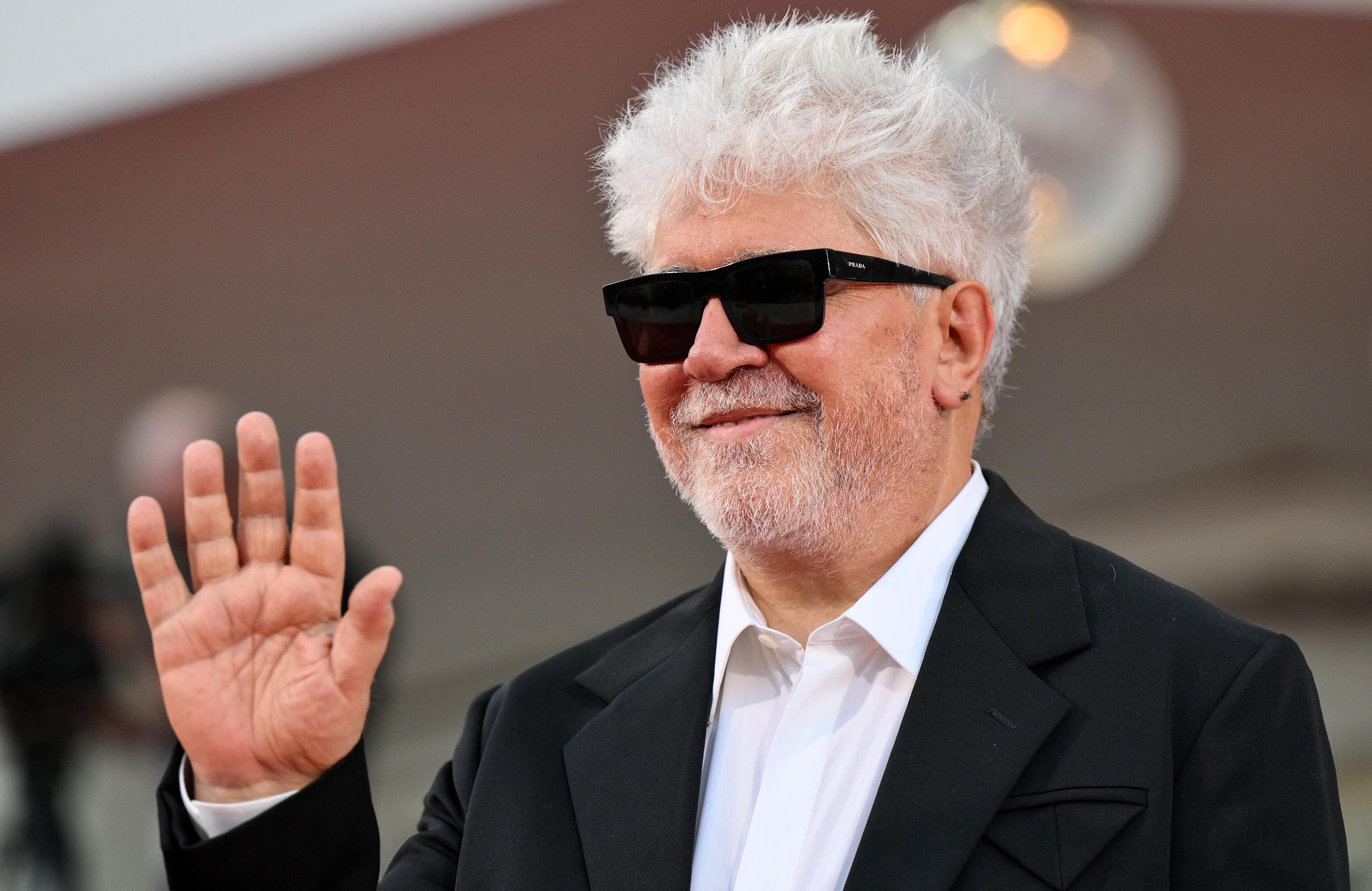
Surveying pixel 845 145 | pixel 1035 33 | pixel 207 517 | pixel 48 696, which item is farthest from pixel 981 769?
pixel 48 696

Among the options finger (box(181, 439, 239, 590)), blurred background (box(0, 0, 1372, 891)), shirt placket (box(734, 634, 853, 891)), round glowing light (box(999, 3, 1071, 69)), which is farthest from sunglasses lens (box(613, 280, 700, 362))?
blurred background (box(0, 0, 1372, 891))

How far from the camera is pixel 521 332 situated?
6.79 meters

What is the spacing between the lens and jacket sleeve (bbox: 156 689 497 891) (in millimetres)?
2002

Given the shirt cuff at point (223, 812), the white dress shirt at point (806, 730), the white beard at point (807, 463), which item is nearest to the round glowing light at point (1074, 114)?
the white beard at point (807, 463)

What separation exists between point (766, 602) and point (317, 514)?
0.74m

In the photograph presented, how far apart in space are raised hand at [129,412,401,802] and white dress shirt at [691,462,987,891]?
568 mm

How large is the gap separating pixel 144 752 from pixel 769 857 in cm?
419

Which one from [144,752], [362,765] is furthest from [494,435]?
[362,765]

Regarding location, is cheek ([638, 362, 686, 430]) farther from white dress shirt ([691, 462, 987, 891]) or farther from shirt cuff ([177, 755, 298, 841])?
shirt cuff ([177, 755, 298, 841])

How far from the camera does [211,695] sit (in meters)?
2.08

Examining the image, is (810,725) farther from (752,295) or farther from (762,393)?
(752,295)

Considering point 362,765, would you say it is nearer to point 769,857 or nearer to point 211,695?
point 211,695

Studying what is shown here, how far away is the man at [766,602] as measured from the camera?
6.10ft

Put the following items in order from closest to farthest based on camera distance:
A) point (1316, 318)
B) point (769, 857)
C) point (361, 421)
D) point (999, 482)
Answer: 1. point (769, 857)
2. point (999, 482)
3. point (1316, 318)
4. point (361, 421)
